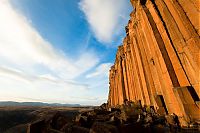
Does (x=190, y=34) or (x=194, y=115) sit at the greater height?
(x=190, y=34)

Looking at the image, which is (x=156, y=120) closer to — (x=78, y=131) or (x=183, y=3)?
(x=78, y=131)

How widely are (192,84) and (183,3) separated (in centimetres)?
525

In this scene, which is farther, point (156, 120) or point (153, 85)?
point (153, 85)

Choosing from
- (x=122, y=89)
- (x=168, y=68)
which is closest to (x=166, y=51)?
(x=168, y=68)

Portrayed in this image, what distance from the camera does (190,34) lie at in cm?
905

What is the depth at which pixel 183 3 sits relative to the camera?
34.2ft

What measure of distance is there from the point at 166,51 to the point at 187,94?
12.6ft

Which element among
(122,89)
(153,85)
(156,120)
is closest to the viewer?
(156,120)

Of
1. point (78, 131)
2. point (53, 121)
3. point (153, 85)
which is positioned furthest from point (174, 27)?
point (53, 121)

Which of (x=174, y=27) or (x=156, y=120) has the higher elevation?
(x=174, y=27)

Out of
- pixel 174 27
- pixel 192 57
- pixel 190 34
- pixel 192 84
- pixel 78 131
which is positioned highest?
pixel 174 27

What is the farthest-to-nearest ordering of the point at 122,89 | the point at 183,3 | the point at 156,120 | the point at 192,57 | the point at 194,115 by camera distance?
the point at 122,89
the point at 183,3
the point at 156,120
the point at 192,57
the point at 194,115

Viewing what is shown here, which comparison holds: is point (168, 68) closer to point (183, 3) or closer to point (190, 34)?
point (190, 34)

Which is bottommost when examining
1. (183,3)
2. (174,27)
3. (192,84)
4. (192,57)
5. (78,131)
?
(78,131)
